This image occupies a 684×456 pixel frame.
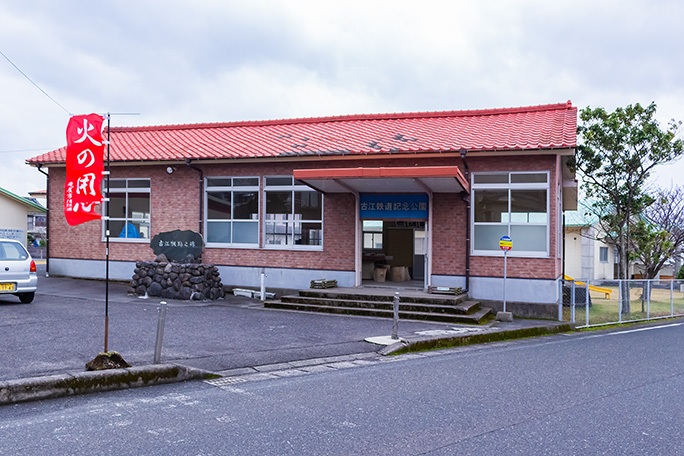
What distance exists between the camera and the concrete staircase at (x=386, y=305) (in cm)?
1306

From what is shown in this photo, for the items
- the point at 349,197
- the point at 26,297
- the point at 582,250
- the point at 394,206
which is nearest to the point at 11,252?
the point at 26,297

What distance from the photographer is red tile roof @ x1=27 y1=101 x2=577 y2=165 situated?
15367 millimetres

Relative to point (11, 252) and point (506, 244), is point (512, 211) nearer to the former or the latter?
point (506, 244)

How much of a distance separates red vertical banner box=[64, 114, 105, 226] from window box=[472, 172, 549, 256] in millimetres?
10067

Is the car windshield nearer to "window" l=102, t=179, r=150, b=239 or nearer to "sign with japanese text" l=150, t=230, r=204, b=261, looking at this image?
"sign with japanese text" l=150, t=230, r=204, b=261

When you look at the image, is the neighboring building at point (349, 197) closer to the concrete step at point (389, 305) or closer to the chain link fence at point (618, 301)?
the chain link fence at point (618, 301)

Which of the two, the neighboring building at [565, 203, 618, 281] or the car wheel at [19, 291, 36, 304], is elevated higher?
the neighboring building at [565, 203, 618, 281]

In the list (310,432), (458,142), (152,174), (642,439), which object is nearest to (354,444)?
(310,432)

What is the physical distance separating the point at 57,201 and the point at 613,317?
688 inches

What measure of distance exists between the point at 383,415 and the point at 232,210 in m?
12.5

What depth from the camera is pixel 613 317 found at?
1589 centimetres

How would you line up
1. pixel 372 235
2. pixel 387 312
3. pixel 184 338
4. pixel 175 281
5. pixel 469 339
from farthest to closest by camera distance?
pixel 372 235
pixel 175 281
pixel 387 312
pixel 469 339
pixel 184 338

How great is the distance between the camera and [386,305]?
13.8 meters

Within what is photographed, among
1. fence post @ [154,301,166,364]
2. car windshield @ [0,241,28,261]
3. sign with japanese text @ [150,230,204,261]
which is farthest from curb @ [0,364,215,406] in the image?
sign with japanese text @ [150,230,204,261]
